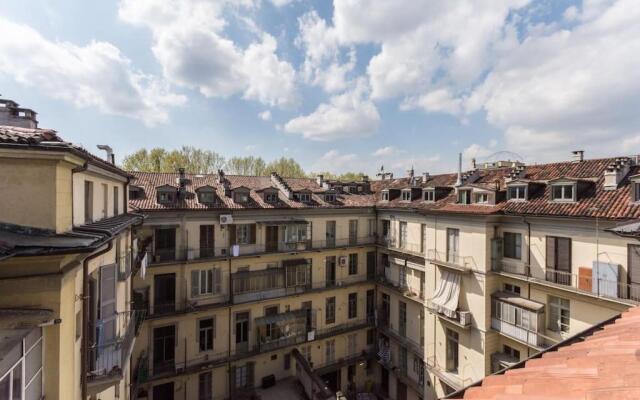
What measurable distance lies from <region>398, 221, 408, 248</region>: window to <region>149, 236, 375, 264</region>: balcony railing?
3055mm

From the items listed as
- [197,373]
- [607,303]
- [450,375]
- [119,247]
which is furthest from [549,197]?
[197,373]

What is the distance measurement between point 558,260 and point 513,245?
87.9 inches

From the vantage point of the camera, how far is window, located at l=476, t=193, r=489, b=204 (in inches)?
727

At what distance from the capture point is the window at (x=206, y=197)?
2105 cm

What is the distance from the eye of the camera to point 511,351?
17.2 m

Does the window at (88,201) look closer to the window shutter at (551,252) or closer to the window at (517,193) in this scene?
the window shutter at (551,252)

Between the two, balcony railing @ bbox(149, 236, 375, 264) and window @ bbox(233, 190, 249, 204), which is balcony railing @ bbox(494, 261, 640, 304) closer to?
balcony railing @ bbox(149, 236, 375, 264)

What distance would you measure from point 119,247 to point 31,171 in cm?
654

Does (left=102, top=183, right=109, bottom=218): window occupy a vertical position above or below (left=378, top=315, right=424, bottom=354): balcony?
above

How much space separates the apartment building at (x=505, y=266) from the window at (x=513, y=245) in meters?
0.05

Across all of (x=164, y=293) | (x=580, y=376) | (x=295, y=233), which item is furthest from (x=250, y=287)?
(x=580, y=376)

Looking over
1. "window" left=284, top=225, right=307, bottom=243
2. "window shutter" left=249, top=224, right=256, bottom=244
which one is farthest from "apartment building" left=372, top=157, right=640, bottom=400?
"window shutter" left=249, top=224, right=256, bottom=244

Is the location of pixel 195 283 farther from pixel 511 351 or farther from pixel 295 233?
pixel 511 351

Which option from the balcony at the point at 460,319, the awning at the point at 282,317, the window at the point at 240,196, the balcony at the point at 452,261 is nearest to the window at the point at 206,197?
the window at the point at 240,196
